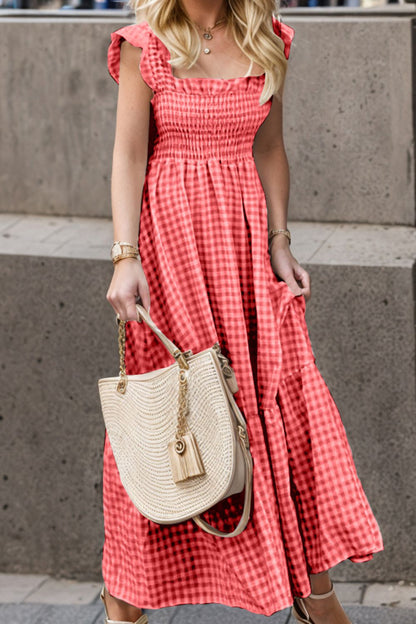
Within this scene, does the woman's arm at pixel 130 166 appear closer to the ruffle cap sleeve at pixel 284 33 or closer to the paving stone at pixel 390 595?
the ruffle cap sleeve at pixel 284 33

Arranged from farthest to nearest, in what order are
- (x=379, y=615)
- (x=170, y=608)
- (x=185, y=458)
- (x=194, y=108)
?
1. (x=170, y=608)
2. (x=379, y=615)
3. (x=194, y=108)
4. (x=185, y=458)

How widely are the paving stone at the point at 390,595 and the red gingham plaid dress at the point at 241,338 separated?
3.23 feet

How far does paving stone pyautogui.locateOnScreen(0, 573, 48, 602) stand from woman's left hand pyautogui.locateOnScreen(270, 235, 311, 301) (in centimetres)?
181

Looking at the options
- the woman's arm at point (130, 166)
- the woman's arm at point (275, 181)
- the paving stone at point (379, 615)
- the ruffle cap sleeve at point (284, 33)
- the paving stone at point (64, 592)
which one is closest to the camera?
the woman's arm at point (130, 166)

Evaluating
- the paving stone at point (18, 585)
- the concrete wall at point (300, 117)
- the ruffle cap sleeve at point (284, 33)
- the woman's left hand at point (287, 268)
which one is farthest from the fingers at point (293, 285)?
the paving stone at point (18, 585)

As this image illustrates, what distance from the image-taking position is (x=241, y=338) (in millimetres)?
3020

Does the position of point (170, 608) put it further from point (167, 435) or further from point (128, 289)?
point (128, 289)

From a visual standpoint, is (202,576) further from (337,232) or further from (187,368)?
(337,232)

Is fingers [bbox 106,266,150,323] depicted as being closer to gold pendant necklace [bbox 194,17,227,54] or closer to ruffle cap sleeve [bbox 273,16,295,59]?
gold pendant necklace [bbox 194,17,227,54]

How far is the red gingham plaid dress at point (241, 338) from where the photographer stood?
2996 millimetres

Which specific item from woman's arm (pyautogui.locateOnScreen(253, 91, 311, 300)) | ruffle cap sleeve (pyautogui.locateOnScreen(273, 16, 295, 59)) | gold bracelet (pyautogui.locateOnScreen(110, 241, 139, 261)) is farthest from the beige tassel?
ruffle cap sleeve (pyautogui.locateOnScreen(273, 16, 295, 59))

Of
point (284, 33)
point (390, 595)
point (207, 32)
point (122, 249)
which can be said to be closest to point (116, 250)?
point (122, 249)

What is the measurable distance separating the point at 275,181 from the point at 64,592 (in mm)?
1935

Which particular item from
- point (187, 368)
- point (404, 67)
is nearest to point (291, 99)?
point (404, 67)
